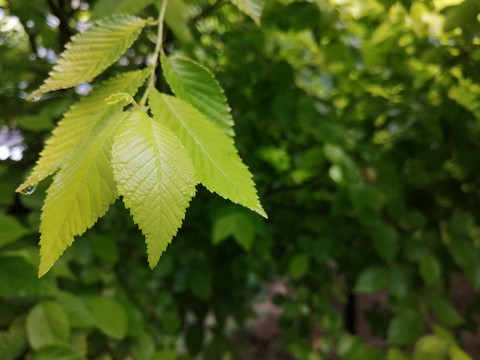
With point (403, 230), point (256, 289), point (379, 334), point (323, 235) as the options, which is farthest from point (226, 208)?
point (256, 289)

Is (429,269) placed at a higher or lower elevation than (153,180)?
lower

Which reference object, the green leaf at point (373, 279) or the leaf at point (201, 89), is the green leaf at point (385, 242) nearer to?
the green leaf at point (373, 279)

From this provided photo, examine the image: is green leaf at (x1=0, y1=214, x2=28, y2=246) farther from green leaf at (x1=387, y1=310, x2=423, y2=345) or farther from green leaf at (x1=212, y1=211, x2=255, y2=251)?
green leaf at (x1=387, y1=310, x2=423, y2=345)

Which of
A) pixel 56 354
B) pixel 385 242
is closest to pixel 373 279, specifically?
pixel 385 242

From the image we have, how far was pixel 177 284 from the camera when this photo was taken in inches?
56.8

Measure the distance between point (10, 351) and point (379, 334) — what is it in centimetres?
127

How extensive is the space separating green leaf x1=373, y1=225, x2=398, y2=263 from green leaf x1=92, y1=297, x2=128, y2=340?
0.71 meters

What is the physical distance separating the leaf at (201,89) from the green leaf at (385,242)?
2.60 ft

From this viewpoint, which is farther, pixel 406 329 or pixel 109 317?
pixel 406 329

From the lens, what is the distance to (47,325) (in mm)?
736

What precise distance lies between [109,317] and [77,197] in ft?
2.19

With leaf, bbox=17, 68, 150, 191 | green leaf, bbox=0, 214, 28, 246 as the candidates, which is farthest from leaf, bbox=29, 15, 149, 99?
green leaf, bbox=0, 214, 28, 246

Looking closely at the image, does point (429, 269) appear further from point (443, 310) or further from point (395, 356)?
point (395, 356)

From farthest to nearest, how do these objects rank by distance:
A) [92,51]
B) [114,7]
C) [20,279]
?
[20,279]
[114,7]
[92,51]
